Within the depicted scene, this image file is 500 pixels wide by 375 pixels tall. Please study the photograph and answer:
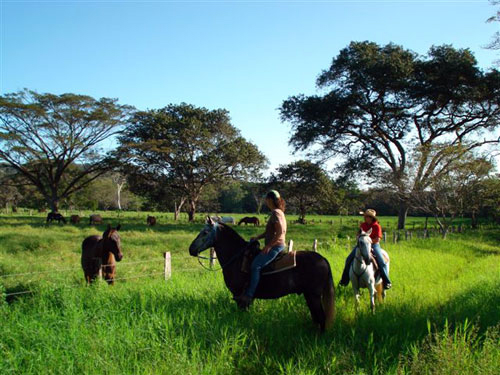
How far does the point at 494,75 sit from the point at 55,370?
34.3 meters

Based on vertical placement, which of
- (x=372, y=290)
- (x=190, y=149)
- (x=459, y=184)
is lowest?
(x=372, y=290)

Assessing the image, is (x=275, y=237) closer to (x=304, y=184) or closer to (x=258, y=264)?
(x=258, y=264)

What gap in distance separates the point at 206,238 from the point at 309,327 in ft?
7.54

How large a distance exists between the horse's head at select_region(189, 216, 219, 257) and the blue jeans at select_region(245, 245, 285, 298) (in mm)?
909

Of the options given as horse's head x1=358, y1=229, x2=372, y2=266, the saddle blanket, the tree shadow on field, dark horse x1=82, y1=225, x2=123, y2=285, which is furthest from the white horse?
dark horse x1=82, y1=225, x2=123, y2=285

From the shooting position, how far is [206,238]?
638 cm

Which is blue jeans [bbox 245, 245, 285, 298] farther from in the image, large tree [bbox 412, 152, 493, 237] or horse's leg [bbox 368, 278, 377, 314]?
large tree [bbox 412, 152, 493, 237]

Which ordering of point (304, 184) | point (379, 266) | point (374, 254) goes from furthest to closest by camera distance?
point (304, 184) → point (374, 254) → point (379, 266)

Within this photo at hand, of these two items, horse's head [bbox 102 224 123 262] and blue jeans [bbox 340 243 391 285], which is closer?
blue jeans [bbox 340 243 391 285]

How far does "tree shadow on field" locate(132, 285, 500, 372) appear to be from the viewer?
5004mm

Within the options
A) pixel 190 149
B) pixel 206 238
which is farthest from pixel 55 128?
pixel 206 238

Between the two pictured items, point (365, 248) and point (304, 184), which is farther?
point (304, 184)

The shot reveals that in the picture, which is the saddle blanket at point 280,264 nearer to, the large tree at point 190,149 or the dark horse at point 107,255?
the dark horse at point 107,255

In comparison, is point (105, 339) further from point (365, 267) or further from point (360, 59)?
point (360, 59)
